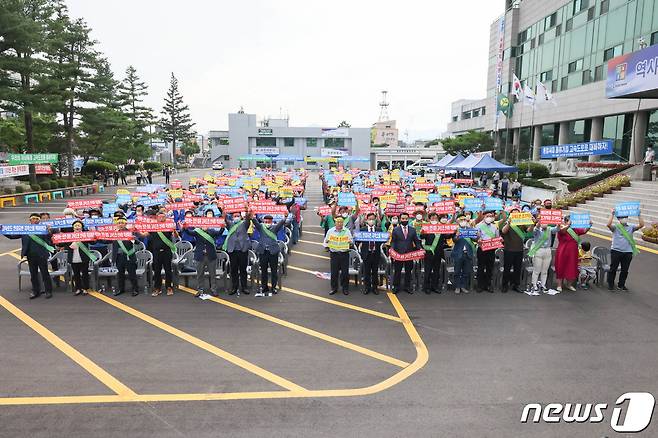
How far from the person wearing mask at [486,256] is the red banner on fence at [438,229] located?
69 centimetres

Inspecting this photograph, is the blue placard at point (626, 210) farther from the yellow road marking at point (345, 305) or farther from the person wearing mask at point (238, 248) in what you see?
the person wearing mask at point (238, 248)

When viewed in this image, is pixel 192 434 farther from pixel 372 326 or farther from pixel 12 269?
pixel 12 269

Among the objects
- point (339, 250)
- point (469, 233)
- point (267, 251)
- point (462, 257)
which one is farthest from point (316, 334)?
point (469, 233)

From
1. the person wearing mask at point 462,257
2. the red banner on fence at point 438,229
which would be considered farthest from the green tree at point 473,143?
the red banner on fence at point 438,229

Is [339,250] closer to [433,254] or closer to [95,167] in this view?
[433,254]

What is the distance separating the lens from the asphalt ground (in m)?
5.02

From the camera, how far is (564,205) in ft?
75.2

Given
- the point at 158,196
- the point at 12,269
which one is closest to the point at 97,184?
the point at 158,196

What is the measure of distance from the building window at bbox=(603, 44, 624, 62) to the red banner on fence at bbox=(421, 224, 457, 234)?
31273 millimetres

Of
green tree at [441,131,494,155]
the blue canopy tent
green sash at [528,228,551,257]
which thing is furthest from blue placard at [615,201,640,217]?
green tree at [441,131,494,155]

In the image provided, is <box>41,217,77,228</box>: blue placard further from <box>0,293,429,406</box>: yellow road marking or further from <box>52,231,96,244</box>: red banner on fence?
<box>0,293,429,406</box>: yellow road marking

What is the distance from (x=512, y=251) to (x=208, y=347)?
258 inches

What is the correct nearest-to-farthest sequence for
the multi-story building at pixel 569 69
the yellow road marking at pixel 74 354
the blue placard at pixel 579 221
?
1. the yellow road marking at pixel 74 354
2. the blue placard at pixel 579 221
3. the multi-story building at pixel 569 69

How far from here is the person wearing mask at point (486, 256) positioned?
9.59 m
